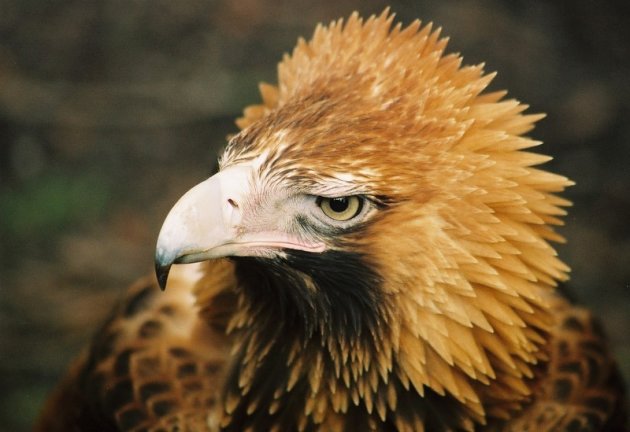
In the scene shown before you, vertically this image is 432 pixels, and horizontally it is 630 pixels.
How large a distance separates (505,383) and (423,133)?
0.88 metres

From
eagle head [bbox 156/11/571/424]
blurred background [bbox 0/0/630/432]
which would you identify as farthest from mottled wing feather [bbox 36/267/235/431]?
blurred background [bbox 0/0/630/432]

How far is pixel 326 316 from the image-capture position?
281cm

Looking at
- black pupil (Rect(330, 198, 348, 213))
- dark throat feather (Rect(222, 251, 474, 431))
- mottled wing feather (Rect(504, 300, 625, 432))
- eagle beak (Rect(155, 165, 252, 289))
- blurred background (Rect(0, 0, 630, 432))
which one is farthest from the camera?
blurred background (Rect(0, 0, 630, 432))

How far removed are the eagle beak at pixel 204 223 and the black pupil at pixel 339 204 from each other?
0.84ft

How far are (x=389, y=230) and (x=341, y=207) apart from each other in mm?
159

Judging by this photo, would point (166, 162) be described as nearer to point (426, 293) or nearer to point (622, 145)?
point (622, 145)

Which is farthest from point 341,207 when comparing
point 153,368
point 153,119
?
point 153,119

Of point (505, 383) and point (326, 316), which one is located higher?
point (326, 316)

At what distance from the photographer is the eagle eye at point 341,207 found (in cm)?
262

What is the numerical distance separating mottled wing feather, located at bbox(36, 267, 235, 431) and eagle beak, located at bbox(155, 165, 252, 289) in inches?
31.3

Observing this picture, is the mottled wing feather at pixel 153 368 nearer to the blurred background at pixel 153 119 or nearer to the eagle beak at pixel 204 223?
the eagle beak at pixel 204 223

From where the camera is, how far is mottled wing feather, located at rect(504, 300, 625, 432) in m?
3.15

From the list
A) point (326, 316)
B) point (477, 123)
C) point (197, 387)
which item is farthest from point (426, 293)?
point (197, 387)

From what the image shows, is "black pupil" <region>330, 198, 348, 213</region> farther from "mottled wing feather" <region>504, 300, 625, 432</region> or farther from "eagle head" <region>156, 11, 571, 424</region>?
"mottled wing feather" <region>504, 300, 625, 432</region>
